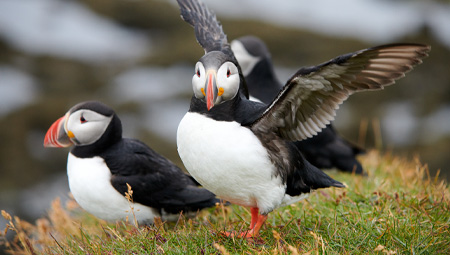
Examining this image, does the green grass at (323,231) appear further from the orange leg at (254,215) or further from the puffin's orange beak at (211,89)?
the puffin's orange beak at (211,89)

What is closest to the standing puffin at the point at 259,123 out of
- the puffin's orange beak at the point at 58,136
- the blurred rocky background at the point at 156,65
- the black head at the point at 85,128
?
the black head at the point at 85,128

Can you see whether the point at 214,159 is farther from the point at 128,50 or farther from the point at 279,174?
the point at 128,50

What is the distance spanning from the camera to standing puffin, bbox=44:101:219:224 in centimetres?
478

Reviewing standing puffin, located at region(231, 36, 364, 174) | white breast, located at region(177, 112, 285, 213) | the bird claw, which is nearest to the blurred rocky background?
standing puffin, located at region(231, 36, 364, 174)

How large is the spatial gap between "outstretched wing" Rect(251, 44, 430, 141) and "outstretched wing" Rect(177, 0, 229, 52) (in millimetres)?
1183

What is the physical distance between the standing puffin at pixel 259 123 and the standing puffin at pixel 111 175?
1.03m

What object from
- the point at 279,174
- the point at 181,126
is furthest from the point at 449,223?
the point at 181,126

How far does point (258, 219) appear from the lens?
4.25 m

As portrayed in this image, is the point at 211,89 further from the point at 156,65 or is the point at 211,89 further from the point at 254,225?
the point at 156,65

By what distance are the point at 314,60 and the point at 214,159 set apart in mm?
12722

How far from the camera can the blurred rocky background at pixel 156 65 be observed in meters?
12.9

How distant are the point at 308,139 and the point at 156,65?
32.1 ft

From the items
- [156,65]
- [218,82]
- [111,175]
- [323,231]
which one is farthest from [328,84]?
[156,65]

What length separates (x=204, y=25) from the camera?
17.2 ft
